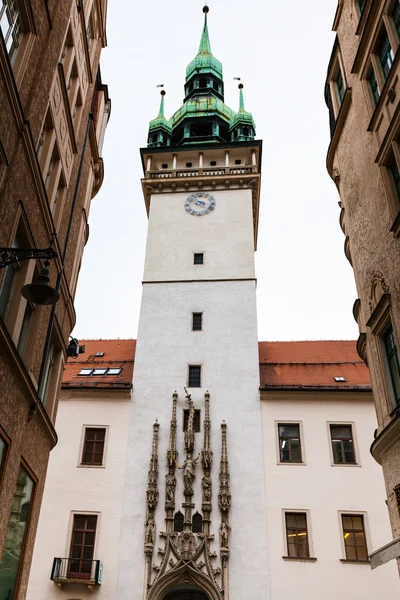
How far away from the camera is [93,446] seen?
78.1 feet

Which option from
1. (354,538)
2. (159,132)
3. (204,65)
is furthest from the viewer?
(204,65)

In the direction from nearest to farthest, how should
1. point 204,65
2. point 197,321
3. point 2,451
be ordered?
point 2,451
point 197,321
point 204,65

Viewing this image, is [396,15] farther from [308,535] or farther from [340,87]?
[308,535]

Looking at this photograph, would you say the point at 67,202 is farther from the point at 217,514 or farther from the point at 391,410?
the point at 217,514

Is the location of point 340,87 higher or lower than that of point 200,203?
lower

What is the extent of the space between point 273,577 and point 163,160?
26.2 m

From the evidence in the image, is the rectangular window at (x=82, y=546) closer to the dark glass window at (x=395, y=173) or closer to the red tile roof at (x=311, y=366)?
the red tile roof at (x=311, y=366)

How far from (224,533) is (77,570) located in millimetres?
5578

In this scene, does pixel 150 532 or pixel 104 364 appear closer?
pixel 150 532

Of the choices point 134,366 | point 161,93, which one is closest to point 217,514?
point 134,366

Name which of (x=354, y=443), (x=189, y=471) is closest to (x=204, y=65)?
(x=354, y=443)

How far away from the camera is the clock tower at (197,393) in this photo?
20.9 meters

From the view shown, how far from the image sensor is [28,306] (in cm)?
1102

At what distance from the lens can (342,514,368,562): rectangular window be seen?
20464 mm
